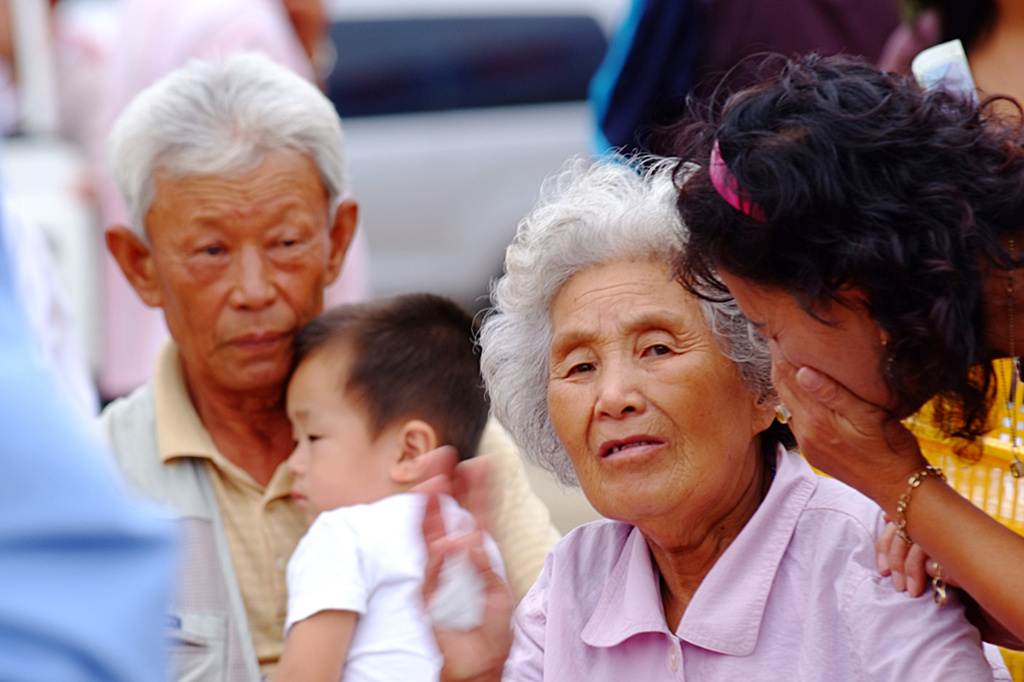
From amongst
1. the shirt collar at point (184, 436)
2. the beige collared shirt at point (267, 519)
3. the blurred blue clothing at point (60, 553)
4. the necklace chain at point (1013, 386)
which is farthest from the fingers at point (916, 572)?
the shirt collar at point (184, 436)

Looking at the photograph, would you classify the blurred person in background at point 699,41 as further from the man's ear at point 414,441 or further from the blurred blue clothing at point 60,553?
the blurred blue clothing at point 60,553

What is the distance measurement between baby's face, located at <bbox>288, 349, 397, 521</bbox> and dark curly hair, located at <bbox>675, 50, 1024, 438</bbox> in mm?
1195

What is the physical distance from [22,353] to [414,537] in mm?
1772

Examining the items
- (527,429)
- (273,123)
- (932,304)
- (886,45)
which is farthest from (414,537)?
(886,45)

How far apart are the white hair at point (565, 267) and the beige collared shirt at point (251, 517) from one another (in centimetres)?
64

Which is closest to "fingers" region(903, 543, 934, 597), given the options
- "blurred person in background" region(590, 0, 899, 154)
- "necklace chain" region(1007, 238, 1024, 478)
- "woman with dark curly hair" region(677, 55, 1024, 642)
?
"woman with dark curly hair" region(677, 55, 1024, 642)

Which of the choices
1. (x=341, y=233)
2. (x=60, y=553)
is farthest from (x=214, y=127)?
(x=60, y=553)

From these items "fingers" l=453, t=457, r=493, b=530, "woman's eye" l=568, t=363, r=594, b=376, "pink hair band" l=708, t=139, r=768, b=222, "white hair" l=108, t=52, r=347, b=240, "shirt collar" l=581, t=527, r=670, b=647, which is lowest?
"shirt collar" l=581, t=527, r=670, b=647

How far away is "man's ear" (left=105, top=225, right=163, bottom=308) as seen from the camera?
3146mm

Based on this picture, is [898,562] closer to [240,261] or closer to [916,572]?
[916,572]

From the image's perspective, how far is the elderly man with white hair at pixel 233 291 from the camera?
296 cm

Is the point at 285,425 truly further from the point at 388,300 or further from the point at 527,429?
the point at 527,429

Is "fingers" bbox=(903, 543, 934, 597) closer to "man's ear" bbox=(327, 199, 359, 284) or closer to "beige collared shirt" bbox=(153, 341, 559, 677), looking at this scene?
"beige collared shirt" bbox=(153, 341, 559, 677)

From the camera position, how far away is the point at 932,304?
70.6 inches
